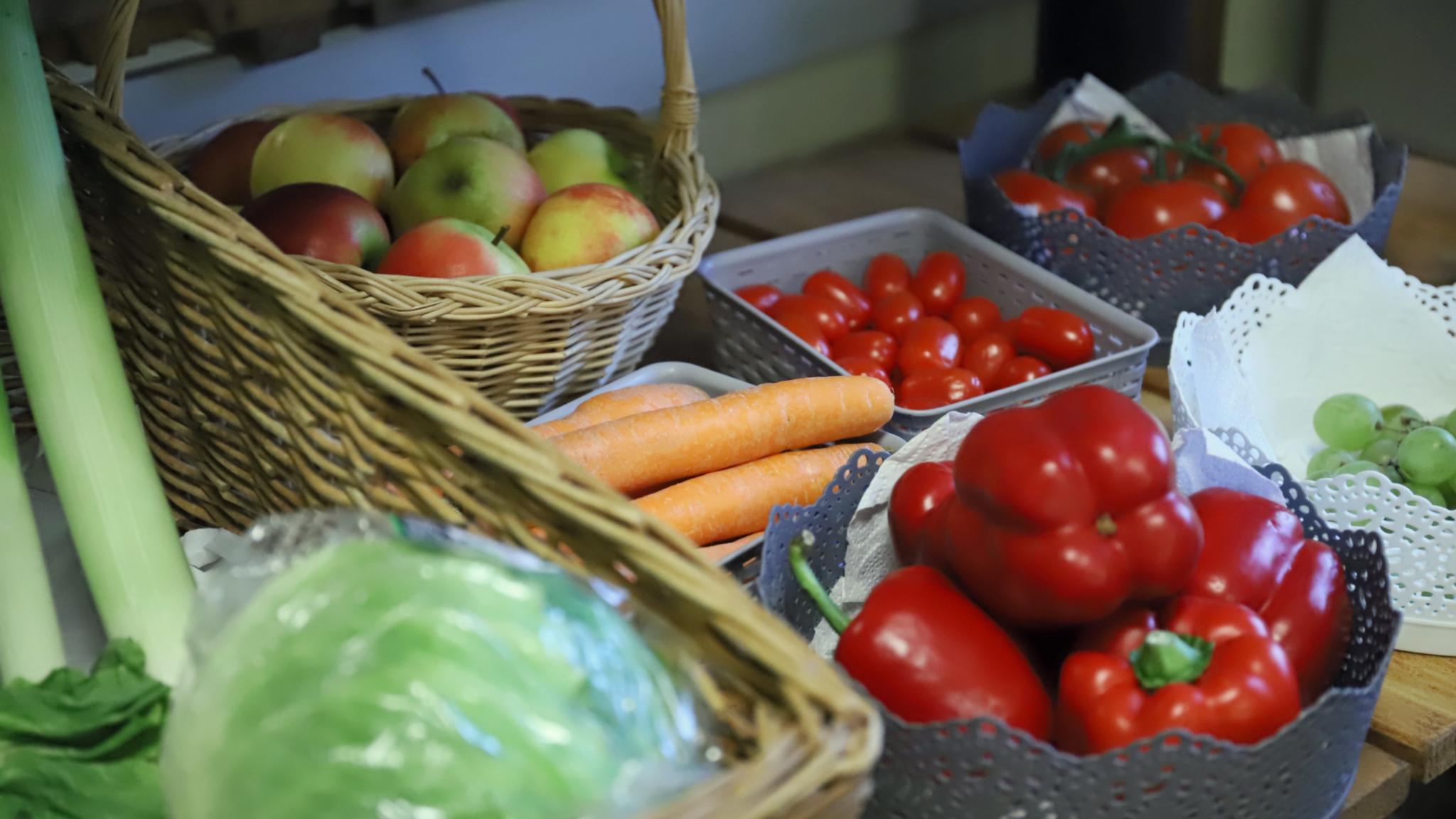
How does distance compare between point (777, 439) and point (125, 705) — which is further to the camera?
point (777, 439)

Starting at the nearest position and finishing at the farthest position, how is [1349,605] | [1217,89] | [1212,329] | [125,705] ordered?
[125,705] < [1349,605] < [1212,329] < [1217,89]

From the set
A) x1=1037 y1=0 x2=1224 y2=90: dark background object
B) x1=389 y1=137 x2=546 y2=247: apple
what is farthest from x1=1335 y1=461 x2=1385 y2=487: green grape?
x1=1037 y1=0 x2=1224 y2=90: dark background object

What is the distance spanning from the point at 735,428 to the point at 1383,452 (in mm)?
470

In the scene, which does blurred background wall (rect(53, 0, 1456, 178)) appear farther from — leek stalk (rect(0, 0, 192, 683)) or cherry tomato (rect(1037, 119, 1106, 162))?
leek stalk (rect(0, 0, 192, 683))

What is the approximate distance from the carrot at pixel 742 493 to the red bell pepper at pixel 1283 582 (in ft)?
0.91

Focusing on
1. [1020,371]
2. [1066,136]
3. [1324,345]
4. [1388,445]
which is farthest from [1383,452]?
[1066,136]

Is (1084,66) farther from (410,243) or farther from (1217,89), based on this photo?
(410,243)

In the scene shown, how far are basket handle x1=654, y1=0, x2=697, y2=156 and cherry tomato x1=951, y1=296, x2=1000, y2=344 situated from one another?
29 centimetres

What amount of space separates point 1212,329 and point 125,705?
2.54ft

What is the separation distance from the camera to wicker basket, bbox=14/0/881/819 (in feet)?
1.60

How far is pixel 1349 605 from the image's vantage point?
736mm

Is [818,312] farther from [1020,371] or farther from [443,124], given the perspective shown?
[443,124]

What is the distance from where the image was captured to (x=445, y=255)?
3.25 feet

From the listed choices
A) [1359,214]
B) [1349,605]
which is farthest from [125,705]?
[1359,214]
